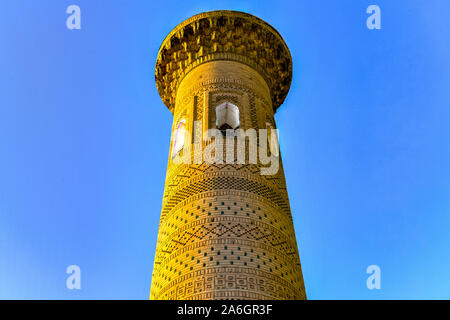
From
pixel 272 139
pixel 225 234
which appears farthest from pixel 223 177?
pixel 272 139

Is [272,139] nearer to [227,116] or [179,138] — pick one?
[227,116]

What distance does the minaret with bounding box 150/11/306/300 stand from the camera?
5.00 metres

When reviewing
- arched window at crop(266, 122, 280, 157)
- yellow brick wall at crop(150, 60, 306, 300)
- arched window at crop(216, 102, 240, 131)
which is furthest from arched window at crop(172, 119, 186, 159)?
arched window at crop(266, 122, 280, 157)

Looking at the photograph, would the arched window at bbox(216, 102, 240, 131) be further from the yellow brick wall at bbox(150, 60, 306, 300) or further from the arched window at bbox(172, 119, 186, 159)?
the arched window at bbox(172, 119, 186, 159)

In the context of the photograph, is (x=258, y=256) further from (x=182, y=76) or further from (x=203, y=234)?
(x=182, y=76)

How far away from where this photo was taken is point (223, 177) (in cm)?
585

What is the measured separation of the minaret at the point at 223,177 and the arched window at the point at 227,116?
0.02 meters

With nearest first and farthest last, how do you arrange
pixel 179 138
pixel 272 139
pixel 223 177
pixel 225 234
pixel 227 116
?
pixel 225 234 < pixel 223 177 < pixel 272 139 < pixel 179 138 < pixel 227 116

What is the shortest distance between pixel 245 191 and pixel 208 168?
61 cm

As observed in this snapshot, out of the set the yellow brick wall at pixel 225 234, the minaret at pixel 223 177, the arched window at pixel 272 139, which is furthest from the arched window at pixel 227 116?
the arched window at pixel 272 139

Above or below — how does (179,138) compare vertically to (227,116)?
below

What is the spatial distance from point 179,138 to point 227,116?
2.78ft
